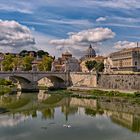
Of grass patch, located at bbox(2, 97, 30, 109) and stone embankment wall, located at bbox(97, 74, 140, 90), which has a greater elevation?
stone embankment wall, located at bbox(97, 74, 140, 90)

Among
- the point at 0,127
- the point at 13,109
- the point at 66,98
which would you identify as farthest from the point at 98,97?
the point at 0,127

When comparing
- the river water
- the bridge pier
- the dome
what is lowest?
the river water

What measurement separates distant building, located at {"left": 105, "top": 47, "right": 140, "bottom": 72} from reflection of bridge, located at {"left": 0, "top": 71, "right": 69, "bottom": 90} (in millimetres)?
7661

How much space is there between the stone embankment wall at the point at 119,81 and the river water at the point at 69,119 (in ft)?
→ 15.2

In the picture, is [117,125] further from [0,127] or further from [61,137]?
[0,127]

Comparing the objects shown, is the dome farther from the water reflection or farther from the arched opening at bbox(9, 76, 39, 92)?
the water reflection

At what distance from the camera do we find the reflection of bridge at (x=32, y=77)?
3117 centimetres

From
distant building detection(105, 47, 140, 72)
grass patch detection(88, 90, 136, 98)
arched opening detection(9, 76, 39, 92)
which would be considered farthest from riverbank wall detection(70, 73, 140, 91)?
distant building detection(105, 47, 140, 72)

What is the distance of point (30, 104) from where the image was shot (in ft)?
78.4

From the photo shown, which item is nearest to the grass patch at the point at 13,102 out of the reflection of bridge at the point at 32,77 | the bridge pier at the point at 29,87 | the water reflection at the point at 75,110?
the water reflection at the point at 75,110

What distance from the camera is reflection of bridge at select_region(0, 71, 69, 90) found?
102ft

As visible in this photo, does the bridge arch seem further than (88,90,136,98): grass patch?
Yes

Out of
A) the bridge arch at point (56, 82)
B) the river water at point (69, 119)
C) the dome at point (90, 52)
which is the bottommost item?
the river water at point (69, 119)

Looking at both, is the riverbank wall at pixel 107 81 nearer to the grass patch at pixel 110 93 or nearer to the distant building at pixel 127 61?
the grass patch at pixel 110 93
